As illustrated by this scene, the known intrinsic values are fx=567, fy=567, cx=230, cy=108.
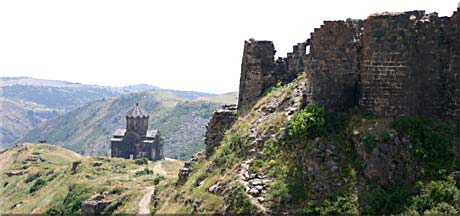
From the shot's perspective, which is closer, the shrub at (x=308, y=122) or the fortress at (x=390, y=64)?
the fortress at (x=390, y=64)

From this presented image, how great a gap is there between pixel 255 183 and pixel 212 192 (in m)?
1.93

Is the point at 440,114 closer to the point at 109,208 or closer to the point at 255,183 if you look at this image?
the point at 255,183

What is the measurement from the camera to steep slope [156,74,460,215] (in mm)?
14570

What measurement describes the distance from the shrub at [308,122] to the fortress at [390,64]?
1.39 feet

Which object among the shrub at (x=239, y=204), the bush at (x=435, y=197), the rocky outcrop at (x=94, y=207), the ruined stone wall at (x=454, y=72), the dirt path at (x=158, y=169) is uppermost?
the ruined stone wall at (x=454, y=72)

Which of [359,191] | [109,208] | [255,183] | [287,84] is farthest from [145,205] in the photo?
[359,191]

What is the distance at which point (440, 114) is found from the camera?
54.0 ft

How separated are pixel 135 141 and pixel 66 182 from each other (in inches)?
1241

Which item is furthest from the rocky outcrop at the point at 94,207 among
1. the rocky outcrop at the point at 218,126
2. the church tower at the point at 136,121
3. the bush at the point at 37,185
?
the church tower at the point at 136,121

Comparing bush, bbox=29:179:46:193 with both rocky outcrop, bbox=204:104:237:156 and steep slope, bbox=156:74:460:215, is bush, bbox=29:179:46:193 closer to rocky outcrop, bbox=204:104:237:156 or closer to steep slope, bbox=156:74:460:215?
rocky outcrop, bbox=204:104:237:156

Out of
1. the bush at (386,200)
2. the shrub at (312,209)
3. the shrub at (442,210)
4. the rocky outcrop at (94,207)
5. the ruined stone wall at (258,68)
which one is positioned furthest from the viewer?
the rocky outcrop at (94,207)

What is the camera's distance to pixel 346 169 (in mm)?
15281

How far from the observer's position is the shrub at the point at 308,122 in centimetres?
1623

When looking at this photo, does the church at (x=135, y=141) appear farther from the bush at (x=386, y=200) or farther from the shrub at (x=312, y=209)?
the bush at (x=386, y=200)
